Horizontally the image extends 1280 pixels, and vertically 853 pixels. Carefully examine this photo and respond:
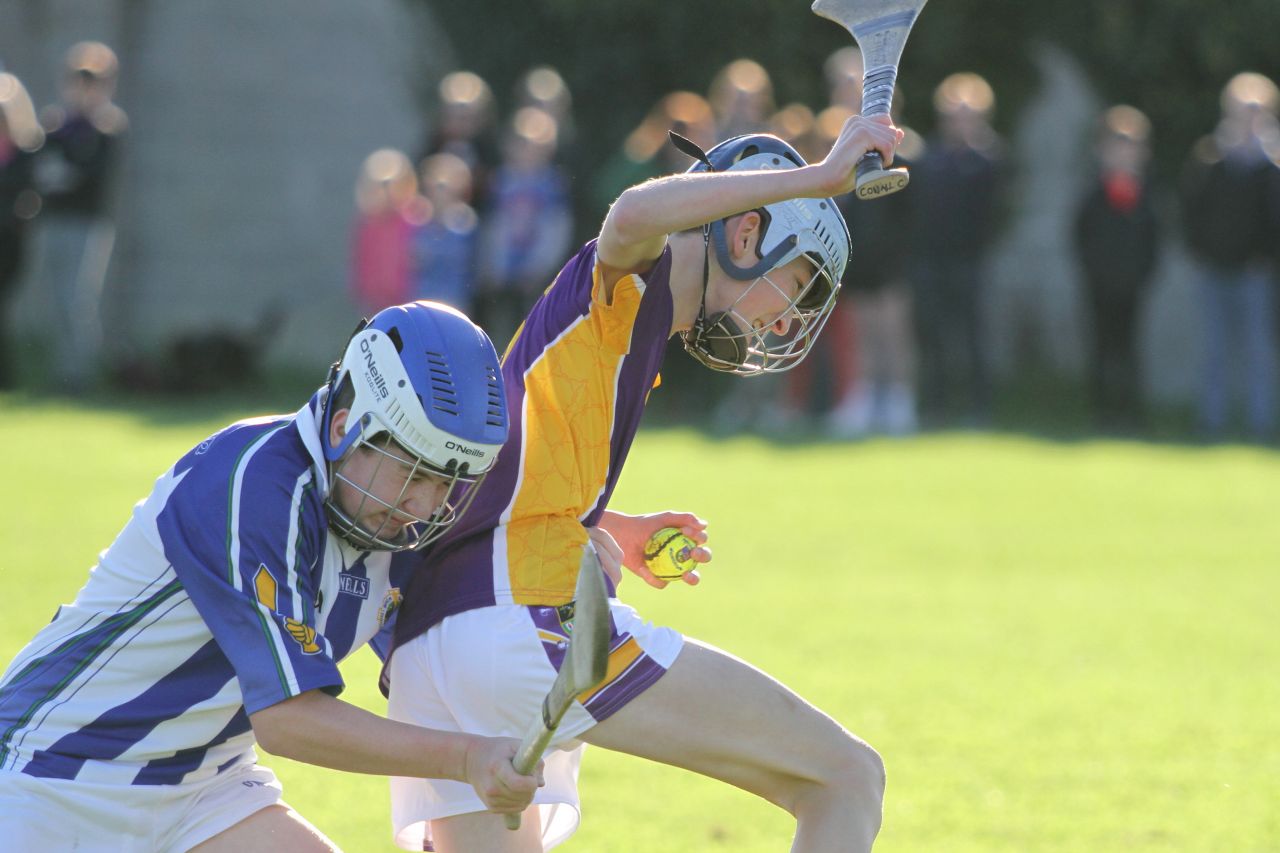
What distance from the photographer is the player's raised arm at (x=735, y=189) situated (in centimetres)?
326

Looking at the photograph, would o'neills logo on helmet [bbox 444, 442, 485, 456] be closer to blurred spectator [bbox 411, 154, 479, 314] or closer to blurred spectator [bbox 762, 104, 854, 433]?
blurred spectator [bbox 762, 104, 854, 433]

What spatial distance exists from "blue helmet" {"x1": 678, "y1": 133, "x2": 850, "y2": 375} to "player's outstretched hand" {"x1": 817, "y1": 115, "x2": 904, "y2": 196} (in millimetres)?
352

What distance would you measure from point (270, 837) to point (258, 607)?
0.83m

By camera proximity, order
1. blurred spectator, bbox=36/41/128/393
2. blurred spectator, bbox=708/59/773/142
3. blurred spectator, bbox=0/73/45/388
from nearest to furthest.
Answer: blurred spectator, bbox=708/59/773/142, blurred spectator, bbox=36/41/128/393, blurred spectator, bbox=0/73/45/388

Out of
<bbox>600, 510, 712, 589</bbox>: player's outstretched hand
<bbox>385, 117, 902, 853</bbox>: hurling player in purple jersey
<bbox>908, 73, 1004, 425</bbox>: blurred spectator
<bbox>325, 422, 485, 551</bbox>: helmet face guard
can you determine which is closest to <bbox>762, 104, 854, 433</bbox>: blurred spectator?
<bbox>908, 73, 1004, 425</bbox>: blurred spectator

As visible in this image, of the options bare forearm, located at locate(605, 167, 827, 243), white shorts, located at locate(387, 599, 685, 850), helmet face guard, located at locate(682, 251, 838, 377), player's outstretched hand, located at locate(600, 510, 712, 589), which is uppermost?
bare forearm, located at locate(605, 167, 827, 243)

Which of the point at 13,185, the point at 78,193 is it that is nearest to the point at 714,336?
the point at 78,193

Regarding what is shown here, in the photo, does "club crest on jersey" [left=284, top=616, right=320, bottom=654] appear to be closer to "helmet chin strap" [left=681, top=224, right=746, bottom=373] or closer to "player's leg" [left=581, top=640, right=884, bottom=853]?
"player's leg" [left=581, top=640, right=884, bottom=853]

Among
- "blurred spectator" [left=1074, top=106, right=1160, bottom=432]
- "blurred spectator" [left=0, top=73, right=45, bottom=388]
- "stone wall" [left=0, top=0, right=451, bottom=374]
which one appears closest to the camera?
"blurred spectator" [left=0, top=73, right=45, bottom=388]

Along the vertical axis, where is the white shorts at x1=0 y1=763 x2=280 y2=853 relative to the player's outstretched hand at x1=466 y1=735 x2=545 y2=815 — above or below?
below

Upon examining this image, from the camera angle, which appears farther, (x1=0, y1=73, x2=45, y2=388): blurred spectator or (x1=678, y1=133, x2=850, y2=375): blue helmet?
(x1=0, y1=73, x2=45, y2=388): blurred spectator

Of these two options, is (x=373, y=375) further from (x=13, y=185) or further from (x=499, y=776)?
(x=13, y=185)

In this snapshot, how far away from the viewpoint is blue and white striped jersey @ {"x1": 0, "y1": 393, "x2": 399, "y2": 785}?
3.17 meters

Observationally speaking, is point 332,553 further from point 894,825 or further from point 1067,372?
point 1067,372
